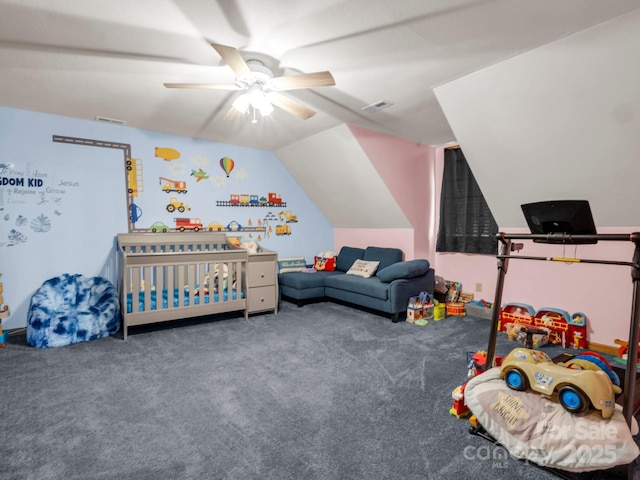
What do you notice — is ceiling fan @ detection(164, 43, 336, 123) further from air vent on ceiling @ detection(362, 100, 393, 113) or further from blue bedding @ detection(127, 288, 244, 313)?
blue bedding @ detection(127, 288, 244, 313)

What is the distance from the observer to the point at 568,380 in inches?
57.7

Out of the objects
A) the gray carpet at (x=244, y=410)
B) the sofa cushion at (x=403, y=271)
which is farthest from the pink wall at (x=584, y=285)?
the sofa cushion at (x=403, y=271)

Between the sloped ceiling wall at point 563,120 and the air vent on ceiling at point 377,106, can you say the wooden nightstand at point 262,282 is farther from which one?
the sloped ceiling wall at point 563,120

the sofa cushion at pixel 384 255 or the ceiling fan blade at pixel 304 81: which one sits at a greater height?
the ceiling fan blade at pixel 304 81

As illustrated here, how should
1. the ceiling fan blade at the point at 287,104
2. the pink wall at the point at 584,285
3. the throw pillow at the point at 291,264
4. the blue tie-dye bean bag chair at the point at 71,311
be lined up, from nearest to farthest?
the ceiling fan blade at the point at 287,104 < the pink wall at the point at 584,285 < the blue tie-dye bean bag chair at the point at 71,311 < the throw pillow at the point at 291,264

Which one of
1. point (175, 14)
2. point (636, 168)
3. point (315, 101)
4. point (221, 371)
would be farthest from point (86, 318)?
point (636, 168)

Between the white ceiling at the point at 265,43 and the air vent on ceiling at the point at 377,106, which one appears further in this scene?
the air vent on ceiling at the point at 377,106

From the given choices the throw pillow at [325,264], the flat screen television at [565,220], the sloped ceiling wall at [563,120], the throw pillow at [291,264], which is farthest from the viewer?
the throw pillow at [325,264]

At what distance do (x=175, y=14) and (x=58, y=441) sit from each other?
2356 mm

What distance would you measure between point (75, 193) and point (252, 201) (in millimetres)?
2091

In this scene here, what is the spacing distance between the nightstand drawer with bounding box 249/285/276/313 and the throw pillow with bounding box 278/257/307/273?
2.75 feet

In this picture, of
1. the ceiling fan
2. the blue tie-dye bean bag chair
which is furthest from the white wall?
the blue tie-dye bean bag chair

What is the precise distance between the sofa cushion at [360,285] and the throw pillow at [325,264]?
21.8 inches

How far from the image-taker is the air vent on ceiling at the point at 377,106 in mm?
3094
